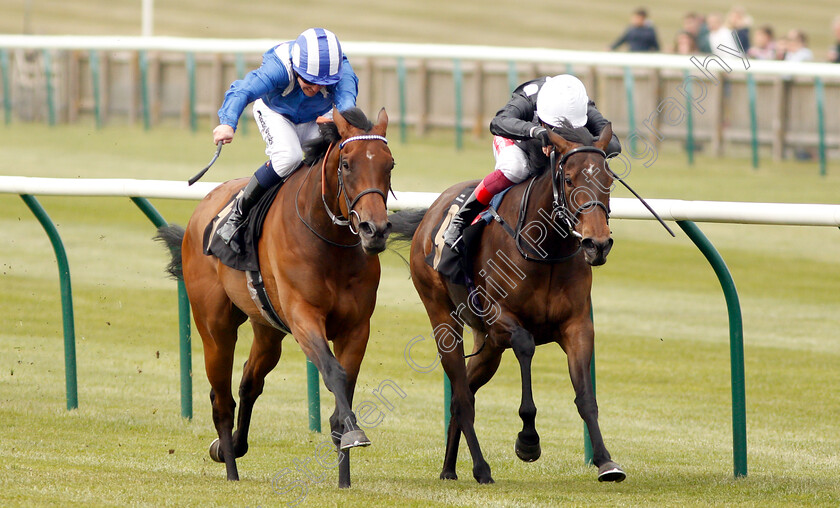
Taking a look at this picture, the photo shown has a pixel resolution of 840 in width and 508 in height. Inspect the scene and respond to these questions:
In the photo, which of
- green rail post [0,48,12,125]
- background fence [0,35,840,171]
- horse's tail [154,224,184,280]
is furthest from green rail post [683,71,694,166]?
horse's tail [154,224,184,280]

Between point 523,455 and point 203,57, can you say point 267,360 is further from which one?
point 203,57

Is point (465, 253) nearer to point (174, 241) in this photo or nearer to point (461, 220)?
point (461, 220)

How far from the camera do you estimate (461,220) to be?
5660 mm

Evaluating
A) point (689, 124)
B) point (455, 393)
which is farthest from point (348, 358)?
point (689, 124)

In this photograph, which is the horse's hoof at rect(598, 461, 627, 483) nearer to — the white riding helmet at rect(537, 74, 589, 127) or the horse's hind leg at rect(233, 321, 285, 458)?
the white riding helmet at rect(537, 74, 589, 127)

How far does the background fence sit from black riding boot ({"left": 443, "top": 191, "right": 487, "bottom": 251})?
31.2 feet

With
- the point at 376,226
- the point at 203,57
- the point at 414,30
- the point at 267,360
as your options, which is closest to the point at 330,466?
the point at 267,360

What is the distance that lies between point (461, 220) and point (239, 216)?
0.99 metres

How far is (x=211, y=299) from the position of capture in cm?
597

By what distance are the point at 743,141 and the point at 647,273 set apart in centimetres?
565

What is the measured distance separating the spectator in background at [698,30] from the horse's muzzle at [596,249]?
1409 cm

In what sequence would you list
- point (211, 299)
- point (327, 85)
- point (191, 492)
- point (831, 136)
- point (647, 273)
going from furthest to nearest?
point (831, 136), point (647, 273), point (211, 299), point (327, 85), point (191, 492)

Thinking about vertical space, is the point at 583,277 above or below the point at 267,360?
above

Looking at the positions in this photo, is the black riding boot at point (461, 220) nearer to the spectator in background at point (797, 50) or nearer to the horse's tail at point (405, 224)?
the horse's tail at point (405, 224)
